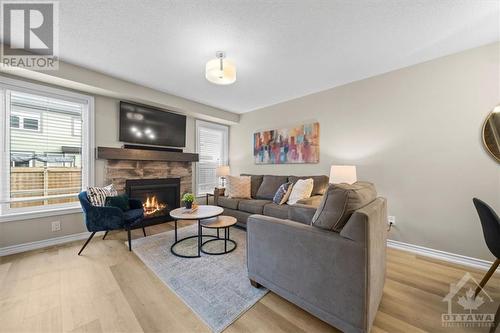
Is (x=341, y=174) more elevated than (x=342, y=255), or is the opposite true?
(x=341, y=174)

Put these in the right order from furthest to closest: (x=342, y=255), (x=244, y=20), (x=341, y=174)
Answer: (x=341, y=174)
(x=244, y=20)
(x=342, y=255)

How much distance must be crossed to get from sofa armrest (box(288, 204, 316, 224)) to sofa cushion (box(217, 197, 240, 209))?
1.91 metres

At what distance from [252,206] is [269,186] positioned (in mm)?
664

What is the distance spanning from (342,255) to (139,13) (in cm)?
248

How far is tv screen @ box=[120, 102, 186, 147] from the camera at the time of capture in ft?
10.9

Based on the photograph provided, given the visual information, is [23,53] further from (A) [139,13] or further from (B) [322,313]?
(B) [322,313]

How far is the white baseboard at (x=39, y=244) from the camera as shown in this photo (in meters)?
2.37

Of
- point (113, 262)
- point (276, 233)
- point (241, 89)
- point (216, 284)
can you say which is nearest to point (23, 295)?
point (113, 262)

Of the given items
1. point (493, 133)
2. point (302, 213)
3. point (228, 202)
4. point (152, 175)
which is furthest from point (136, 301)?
point (493, 133)

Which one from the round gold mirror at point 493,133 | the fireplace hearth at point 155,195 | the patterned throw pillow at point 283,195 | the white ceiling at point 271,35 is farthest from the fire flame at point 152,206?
the round gold mirror at point 493,133

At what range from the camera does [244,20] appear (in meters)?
1.76

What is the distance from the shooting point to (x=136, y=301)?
1561mm

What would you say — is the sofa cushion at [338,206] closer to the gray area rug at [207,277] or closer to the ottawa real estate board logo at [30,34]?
the gray area rug at [207,277]

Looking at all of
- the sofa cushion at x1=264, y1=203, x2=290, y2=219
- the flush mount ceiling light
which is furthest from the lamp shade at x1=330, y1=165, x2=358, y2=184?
the flush mount ceiling light
